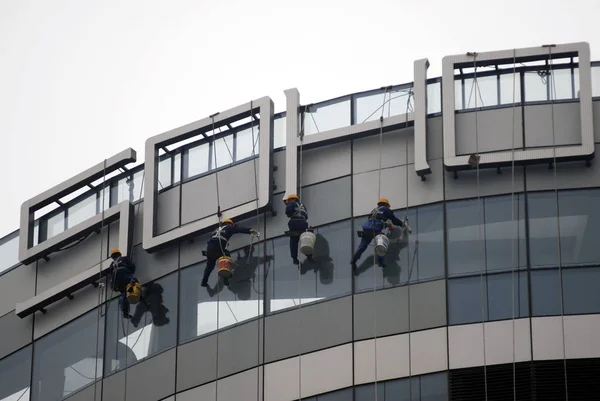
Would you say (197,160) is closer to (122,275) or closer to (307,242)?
(122,275)

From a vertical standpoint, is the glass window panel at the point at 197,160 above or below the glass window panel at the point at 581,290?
above

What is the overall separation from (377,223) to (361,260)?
1.17m

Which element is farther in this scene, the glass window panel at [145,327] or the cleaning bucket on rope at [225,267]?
the glass window panel at [145,327]

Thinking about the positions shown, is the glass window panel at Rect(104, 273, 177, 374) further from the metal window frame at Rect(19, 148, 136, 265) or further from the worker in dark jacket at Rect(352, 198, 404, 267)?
the worker in dark jacket at Rect(352, 198, 404, 267)

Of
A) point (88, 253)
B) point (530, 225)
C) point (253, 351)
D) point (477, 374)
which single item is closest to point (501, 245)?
point (530, 225)

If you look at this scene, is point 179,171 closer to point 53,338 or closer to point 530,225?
point 53,338

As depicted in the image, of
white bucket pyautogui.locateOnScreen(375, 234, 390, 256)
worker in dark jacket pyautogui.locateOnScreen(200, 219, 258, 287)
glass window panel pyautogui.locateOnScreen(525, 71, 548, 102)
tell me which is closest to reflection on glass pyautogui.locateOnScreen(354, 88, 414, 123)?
glass window panel pyautogui.locateOnScreen(525, 71, 548, 102)

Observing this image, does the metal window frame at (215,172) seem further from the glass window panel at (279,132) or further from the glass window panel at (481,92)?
the glass window panel at (481,92)

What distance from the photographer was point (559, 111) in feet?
146

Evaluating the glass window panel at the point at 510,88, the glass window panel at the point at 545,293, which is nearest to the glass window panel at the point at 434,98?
the glass window panel at the point at 510,88

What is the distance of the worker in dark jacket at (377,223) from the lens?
43750 mm

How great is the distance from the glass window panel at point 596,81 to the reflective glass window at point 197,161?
1106 cm

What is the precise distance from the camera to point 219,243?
45.4 metres

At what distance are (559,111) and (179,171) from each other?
11085 mm
